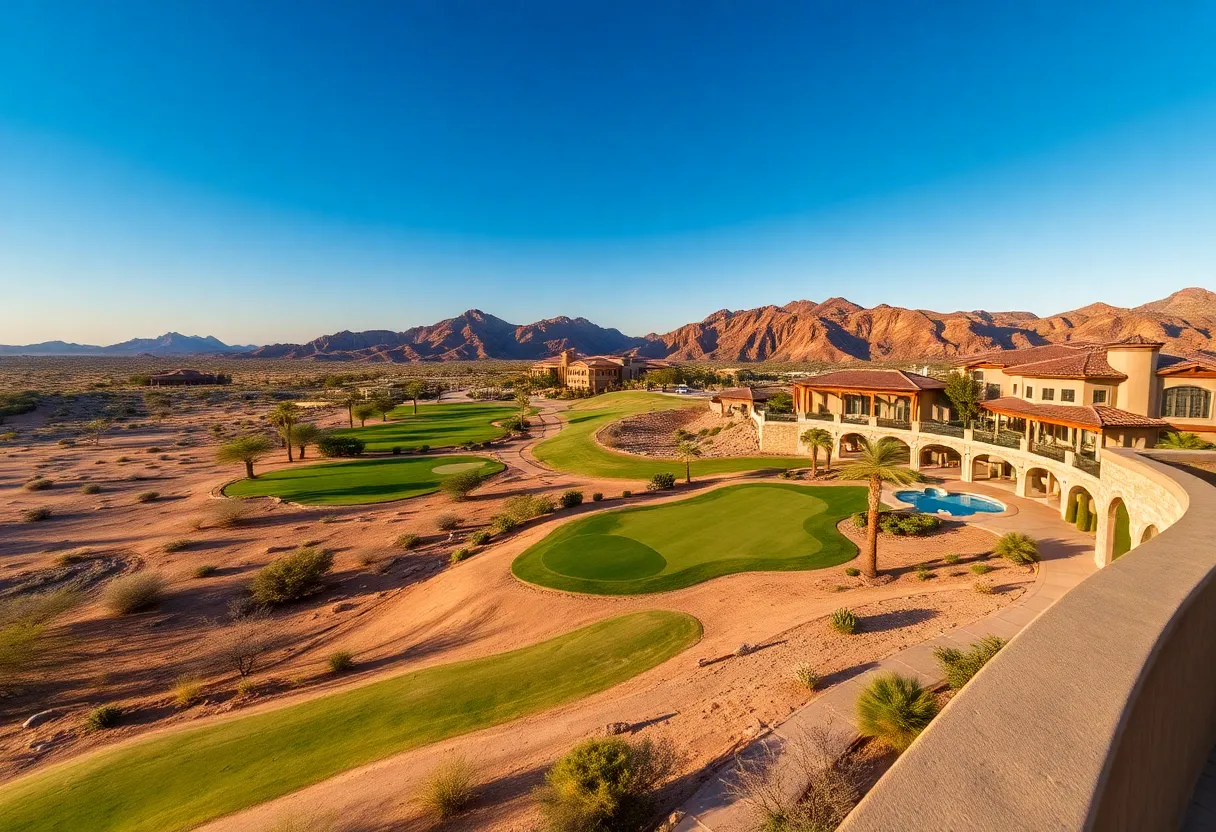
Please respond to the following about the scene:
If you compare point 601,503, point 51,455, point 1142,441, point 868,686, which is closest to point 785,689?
point 868,686

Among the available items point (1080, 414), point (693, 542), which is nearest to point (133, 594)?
point (693, 542)

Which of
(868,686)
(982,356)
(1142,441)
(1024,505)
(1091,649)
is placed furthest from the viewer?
(982,356)

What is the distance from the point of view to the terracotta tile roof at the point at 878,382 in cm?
3844

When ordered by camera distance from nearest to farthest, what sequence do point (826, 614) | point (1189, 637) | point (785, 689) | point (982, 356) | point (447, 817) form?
point (1189, 637)
point (447, 817)
point (785, 689)
point (826, 614)
point (982, 356)

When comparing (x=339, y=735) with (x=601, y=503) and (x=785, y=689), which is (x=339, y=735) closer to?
(x=785, y=689)

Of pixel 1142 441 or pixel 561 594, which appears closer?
pixel 561 594

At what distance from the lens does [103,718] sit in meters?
13.9

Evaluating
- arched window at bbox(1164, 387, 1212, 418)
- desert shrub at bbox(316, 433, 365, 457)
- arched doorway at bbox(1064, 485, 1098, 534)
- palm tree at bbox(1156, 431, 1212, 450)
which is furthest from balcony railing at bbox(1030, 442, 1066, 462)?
desert shrub at bbox(316, 433, 365, 457)

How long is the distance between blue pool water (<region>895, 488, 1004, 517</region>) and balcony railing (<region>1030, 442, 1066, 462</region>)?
349 centimetres

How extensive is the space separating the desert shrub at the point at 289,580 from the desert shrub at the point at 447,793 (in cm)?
1573

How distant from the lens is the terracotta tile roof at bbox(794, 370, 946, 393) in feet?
126

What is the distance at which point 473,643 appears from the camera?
55.9 feet

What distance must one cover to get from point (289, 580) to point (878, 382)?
42.1m

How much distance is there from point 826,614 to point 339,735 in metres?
14.6
